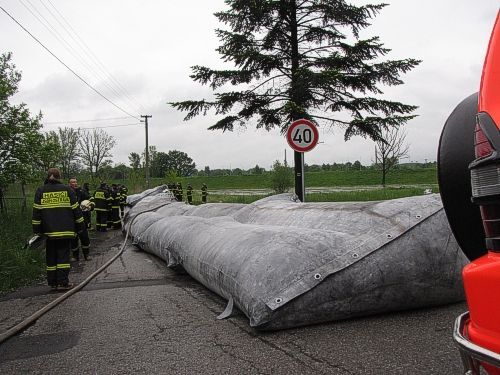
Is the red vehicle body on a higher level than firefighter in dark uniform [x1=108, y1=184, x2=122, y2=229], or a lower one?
higher

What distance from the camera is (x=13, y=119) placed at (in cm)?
1692

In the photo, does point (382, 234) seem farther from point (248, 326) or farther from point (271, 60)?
point (271, 60)

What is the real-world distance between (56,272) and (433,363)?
5305 millimetres

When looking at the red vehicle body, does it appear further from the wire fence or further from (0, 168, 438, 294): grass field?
the wire fence

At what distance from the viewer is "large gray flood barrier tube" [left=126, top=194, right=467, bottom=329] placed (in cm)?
389

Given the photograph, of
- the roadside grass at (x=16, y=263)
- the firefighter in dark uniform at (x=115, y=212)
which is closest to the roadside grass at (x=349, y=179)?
the firefighter in dark uniform at (x=115, y=212)

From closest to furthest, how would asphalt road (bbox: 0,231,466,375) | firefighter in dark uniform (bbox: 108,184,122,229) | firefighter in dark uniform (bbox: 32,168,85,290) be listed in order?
asphalt road (bbox: 0,231,466,375) → firefighter in dark uniform (bbox: 32,168,85,290) → firefighter in dark uniform (bbox: 108,184,122,229)

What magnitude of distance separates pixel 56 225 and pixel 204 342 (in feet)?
12.7

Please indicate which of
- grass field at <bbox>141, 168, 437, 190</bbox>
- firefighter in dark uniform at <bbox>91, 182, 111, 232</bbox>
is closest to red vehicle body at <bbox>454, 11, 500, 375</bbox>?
firefighter in dark uniform at <bbox>91, 182, 111, 232</bbox>

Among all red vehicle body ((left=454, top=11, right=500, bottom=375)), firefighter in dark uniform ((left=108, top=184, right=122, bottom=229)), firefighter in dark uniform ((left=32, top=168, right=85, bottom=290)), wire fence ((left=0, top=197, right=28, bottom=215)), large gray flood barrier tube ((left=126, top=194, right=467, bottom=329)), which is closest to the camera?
red vehicle body ((left=454, top=11, right=500, bottom=375))

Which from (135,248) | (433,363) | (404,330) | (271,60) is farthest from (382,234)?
(271,60)

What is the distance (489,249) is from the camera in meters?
1.60

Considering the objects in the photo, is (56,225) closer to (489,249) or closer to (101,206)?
(489,249)

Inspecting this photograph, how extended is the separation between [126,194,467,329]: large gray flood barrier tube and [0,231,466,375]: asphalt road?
0.18 meters
